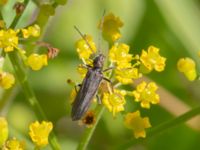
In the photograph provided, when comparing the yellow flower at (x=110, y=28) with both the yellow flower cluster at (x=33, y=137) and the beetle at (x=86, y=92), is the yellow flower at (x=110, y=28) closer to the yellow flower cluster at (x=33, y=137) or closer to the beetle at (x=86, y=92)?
the beetle at (x=86, y=92)

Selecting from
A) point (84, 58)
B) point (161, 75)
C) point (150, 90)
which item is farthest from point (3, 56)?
point (161, 75)

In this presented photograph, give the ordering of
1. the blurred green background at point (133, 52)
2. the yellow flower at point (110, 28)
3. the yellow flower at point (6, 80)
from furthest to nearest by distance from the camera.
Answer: the blurred green background at point (133, 52)
the yellow flower at point (110, 28)
the yellow flower at point (6, 80)

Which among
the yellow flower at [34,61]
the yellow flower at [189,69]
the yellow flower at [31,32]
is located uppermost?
the yellow flower at [31,32]

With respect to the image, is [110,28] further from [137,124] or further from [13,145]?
[13,145]

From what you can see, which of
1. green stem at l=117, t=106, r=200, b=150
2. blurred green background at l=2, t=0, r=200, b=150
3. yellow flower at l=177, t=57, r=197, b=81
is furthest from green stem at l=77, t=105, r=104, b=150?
blurred green background at l=2, t=0, r=200, b=150

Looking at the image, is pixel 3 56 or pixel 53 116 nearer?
pixel 3 56

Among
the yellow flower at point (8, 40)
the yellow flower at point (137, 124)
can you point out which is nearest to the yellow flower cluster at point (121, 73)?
the yellow flower at point (137, 124)

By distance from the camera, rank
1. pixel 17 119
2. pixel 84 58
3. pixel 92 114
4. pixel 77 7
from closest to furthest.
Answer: pixel 92 114, pixel 84 58, pixel 17 119, pixel 77 7

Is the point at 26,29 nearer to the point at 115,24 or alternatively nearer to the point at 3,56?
the point at 3,56
